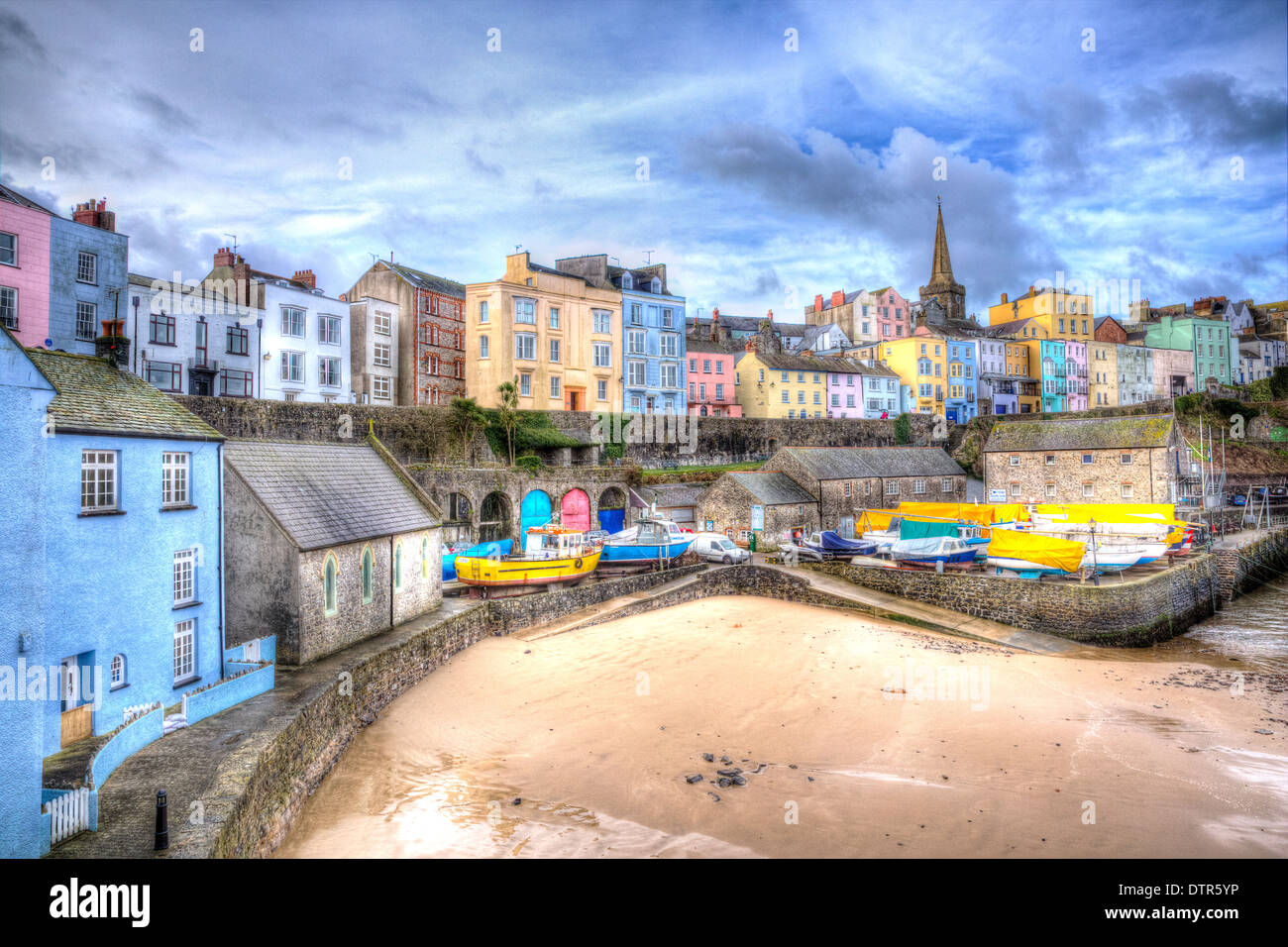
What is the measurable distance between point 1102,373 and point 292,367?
68650 mm

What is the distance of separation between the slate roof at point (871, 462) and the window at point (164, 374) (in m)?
28.7

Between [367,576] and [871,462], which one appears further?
[871,462]

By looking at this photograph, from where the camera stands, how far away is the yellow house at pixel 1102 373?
68.4m

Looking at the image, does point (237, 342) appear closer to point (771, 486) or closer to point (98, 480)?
point (98, 480)

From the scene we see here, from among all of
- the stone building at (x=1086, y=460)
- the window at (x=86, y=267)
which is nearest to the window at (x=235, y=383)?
the window at (x=86, y=267)

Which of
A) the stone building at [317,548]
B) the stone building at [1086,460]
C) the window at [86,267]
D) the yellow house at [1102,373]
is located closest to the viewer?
the stone building at [317,548]

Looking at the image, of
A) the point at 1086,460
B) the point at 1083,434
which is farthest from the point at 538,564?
the point at 1083,434

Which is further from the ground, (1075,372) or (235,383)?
(1075,372)

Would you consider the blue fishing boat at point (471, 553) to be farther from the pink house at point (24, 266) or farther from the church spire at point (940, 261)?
the church spire at point (940, 261)

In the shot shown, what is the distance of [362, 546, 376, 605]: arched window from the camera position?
55.1 feet

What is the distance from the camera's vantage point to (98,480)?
1129 centimetres

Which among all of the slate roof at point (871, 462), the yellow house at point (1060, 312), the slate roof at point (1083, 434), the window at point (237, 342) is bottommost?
the slate roof at point (871, 462)
